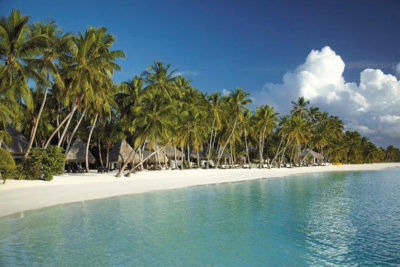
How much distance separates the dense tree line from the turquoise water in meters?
7.43

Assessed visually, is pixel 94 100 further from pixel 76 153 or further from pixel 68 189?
pixel 76 153

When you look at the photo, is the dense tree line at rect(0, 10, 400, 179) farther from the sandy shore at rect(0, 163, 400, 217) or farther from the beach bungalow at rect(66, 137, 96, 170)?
the sandy shore at rect(0, 163, 400, 217)

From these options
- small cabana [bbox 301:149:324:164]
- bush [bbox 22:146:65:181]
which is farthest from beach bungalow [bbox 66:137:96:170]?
small cabana [bbox 301:149:324:164]

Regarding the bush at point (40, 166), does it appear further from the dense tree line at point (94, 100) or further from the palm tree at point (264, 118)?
the palm tree at point (264, 118)

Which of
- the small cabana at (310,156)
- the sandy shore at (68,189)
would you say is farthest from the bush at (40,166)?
the small cabana at (310,156)

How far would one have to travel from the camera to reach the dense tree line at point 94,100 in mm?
19000

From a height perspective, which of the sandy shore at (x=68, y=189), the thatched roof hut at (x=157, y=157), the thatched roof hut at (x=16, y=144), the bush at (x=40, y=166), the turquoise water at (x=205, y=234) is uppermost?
the thatched roof hut at (x=16, y=144)

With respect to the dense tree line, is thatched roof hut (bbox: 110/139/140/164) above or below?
below

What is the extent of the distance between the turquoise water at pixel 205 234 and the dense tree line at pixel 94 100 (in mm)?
7433

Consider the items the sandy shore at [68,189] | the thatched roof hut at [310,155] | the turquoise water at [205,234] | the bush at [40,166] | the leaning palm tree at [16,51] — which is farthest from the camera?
the thatched roof hut at [310,155]

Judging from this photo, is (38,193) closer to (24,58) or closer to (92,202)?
(92,202)

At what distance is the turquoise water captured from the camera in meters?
7.54

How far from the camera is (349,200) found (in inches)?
640

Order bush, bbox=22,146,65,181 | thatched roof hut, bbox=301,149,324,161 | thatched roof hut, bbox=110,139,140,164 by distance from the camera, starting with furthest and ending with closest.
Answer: thatched roof hut, bbox=301,149,324,161 → thatched roof hut, bbox=110,139,140,164 → bush, bbox=22,146,65,181
